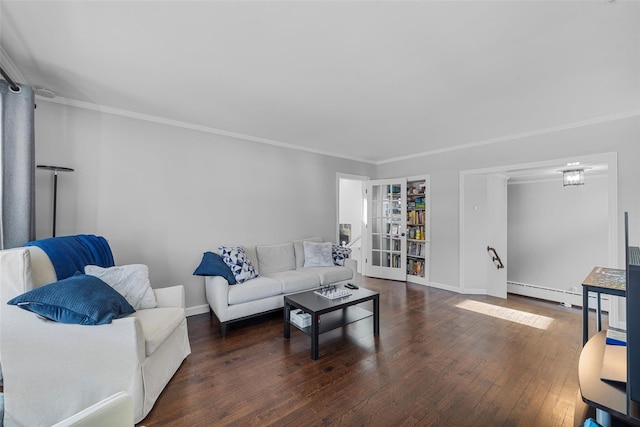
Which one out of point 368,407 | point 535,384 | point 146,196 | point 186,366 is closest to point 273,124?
point 146,196

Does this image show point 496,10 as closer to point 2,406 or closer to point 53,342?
point 53,342

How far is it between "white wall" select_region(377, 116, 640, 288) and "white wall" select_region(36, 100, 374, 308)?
98.8 inches

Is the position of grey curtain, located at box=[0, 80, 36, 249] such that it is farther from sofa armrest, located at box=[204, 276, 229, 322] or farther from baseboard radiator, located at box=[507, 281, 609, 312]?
baseboard radiator, located at box=[507, 281, 609, 312]

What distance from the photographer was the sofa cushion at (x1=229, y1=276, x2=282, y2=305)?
292cm

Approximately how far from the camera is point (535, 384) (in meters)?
2.05

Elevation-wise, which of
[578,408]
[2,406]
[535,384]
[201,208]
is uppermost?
[201,208]

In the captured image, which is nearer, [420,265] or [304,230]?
[304,230]

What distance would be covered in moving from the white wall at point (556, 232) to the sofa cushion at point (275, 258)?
17.5 feet

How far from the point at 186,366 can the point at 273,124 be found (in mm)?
2849

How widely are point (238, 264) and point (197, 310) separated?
945mm

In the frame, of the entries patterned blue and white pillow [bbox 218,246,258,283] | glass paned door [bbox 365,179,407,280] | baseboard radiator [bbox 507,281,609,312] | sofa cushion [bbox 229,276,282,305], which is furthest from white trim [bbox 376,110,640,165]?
patterned blue and white pillow [bbox 218,246,258,283]

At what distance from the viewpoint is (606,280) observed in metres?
1.68

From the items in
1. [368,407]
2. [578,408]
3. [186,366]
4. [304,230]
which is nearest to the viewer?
[578,408]

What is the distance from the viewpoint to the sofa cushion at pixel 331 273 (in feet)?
12.3
